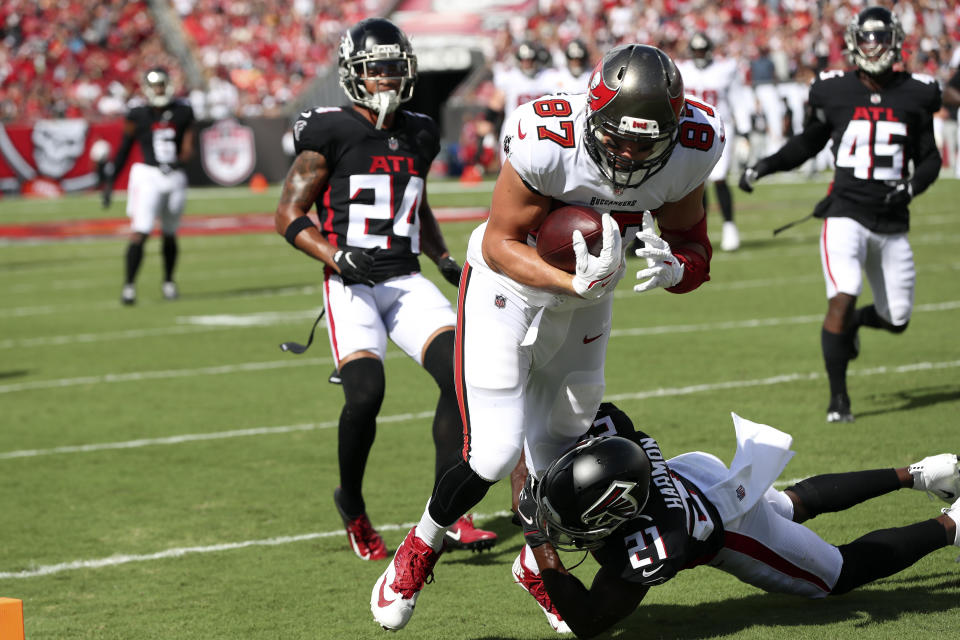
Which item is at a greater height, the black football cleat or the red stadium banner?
the black football cleat

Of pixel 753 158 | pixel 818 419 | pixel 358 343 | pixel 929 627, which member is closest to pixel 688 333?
pixel 818 419

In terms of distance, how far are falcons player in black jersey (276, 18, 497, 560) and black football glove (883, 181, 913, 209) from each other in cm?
236

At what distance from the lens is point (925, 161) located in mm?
6488

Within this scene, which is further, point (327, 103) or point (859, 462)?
point (327, 103)

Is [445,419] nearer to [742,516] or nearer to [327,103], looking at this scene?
[742,516]

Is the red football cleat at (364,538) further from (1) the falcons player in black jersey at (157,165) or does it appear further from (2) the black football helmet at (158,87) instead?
(2) the black football helmet at (158,87)

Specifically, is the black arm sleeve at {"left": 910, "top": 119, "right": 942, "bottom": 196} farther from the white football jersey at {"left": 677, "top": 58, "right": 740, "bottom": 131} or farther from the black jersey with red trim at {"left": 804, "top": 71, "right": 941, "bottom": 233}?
the white football jersey at {"left": 677, "top": 58, "right": 740, "bottom": 131}

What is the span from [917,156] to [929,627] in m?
3.47

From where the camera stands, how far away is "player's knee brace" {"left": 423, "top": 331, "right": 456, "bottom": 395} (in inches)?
184

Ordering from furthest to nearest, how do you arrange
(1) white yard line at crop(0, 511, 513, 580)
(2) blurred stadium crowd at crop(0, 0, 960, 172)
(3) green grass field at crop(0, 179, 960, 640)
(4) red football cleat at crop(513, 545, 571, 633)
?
(2) blurred stadium crowd at crop(0, 0, 960, 172), (1) white yard line at crop(0, 511, 513, 580), (3) green grass field at crop(0, 179, 960, 640), (4) red football cleat at crop(513, 545, 571, 633)

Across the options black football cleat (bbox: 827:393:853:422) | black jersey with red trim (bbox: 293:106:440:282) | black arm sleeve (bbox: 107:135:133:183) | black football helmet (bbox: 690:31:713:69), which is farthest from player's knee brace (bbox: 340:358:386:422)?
black football helmet (bbox: 690:31:713:69)

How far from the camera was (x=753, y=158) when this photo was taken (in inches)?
846

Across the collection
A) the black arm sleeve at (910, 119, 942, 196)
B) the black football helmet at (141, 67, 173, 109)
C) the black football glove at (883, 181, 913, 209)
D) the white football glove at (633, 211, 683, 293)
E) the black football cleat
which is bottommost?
the black football cleat

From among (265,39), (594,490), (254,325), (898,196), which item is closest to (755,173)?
(898,196)
